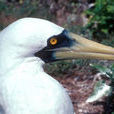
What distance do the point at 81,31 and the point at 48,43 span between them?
459cm

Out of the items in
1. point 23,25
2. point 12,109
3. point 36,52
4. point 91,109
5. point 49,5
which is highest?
point 23,25

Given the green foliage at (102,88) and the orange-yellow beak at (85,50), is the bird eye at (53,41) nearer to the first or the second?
the orange-yellow beak at (85,50)

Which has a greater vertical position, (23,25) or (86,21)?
(23,25)

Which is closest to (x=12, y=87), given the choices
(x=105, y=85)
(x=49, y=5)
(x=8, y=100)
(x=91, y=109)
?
(x=8, y=100)

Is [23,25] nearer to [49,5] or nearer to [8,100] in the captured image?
[8,100]

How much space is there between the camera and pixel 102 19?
7555 mm

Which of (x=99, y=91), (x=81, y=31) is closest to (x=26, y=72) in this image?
(x=99, y=91)

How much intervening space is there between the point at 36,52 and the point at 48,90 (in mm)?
297

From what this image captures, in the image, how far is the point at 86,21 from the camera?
8.55m

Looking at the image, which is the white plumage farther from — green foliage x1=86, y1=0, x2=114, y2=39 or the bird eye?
green foliage x1=86, y1=0, x2=114, y2=39

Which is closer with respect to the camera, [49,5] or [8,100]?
[8,100]

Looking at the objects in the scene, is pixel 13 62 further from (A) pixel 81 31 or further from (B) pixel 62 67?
(A) pixel 81 31

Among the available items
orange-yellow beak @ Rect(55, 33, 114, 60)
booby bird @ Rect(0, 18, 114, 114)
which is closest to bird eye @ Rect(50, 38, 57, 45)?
booby bird @ Rect(0, 18, 114, 114)

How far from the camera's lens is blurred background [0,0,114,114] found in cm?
533
